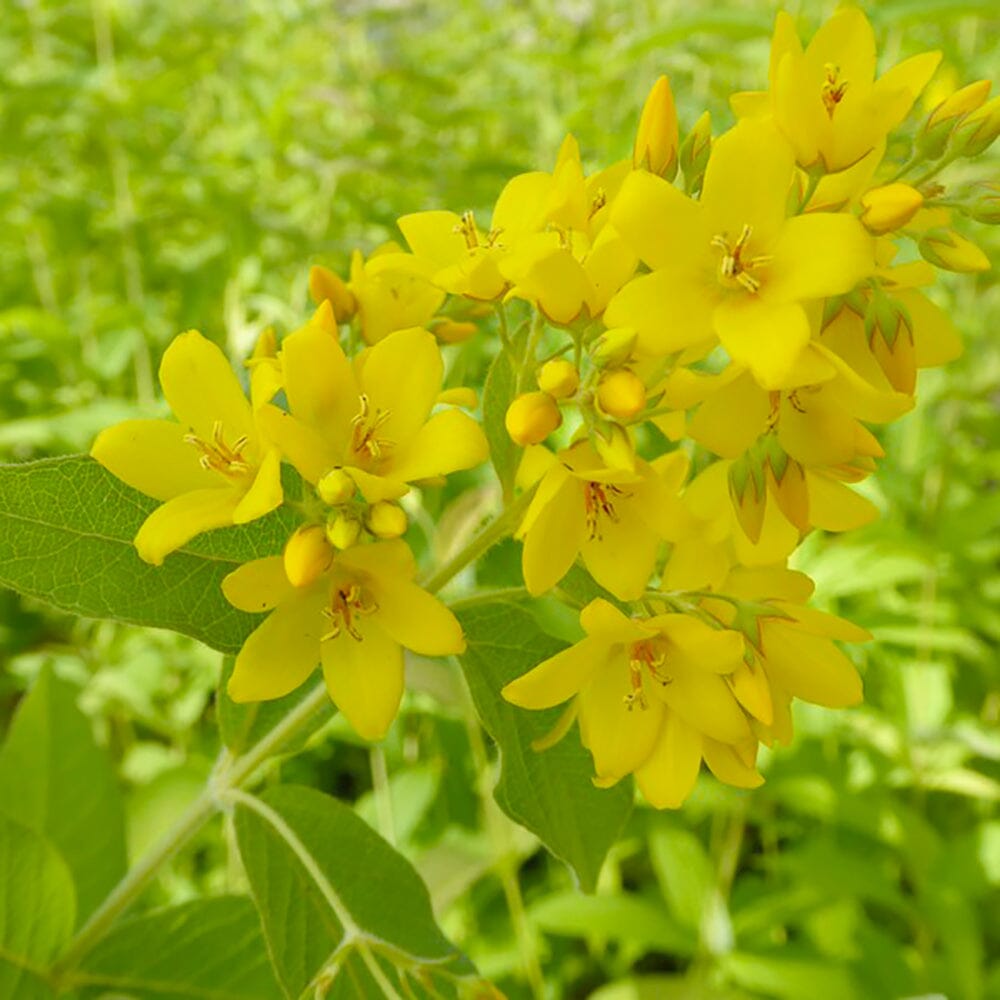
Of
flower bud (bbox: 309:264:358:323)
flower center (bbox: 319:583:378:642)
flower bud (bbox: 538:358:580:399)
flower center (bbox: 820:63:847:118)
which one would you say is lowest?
flower center (bbox: 319:583:378:642)

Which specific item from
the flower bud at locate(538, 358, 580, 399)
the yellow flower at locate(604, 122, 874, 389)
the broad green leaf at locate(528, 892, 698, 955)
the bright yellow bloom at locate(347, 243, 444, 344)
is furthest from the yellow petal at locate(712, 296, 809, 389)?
the broad green leaf at locate(528, 892, 698, 955)

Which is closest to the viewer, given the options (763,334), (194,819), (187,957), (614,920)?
(763,334)

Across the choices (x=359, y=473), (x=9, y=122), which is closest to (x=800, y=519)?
(x=359, y=473)

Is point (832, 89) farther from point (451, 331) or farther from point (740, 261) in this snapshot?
point (451, 331)

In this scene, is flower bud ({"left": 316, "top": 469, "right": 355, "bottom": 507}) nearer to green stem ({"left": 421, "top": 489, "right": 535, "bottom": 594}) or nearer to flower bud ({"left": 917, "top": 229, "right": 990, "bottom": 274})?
green stem ({"left": 421, "top": 489, "right": 535, "bottom": 594})

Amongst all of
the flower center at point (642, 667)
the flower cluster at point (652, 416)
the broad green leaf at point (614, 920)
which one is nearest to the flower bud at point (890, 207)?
the flower cluster at point (652, 416)

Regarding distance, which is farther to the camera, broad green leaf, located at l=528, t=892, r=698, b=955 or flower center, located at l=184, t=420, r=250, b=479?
broad green leaf, located at l=528, t=892, r=698, b=955

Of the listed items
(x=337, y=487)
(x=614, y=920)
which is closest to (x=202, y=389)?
(x=337, y=487)

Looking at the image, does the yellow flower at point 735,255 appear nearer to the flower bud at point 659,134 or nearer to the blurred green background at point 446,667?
the flower bud at point 659,134
